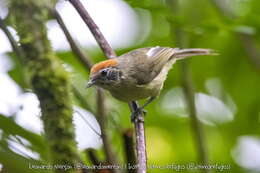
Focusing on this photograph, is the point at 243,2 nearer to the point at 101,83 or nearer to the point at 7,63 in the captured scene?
the point at 101,83

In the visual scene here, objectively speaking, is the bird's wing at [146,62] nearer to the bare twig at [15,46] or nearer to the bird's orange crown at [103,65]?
the bird's orange crown at [103,65]

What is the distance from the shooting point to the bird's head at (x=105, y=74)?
4.30 metres

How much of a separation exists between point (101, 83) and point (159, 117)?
124 cm

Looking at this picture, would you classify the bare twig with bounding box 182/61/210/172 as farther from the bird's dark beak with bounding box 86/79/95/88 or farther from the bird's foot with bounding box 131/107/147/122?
the bird's dark beak with bounding box 86/79/95/88

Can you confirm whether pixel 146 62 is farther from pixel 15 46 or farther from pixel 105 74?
pixel 15 46

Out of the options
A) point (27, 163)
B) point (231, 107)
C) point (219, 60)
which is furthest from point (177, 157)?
point (27, 163)

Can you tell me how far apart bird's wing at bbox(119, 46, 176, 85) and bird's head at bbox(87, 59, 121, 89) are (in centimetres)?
29

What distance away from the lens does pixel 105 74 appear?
15.2 feet

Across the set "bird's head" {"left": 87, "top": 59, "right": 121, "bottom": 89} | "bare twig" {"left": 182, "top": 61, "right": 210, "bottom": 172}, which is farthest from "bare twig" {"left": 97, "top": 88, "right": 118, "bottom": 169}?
"bare twig" {"left": 182, "top": 61, "right": 210, "bottom": 172}

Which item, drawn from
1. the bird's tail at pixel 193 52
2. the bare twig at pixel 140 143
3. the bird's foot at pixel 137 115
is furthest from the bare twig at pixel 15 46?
the bird's tail at pixel 193 52

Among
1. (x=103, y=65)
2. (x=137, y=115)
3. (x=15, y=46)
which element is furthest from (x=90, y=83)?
(x=15, y=46)

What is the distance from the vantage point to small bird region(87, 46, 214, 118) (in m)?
4.88

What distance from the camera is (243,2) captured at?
4.59 metres

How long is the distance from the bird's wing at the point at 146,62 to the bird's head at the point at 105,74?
294 mm
